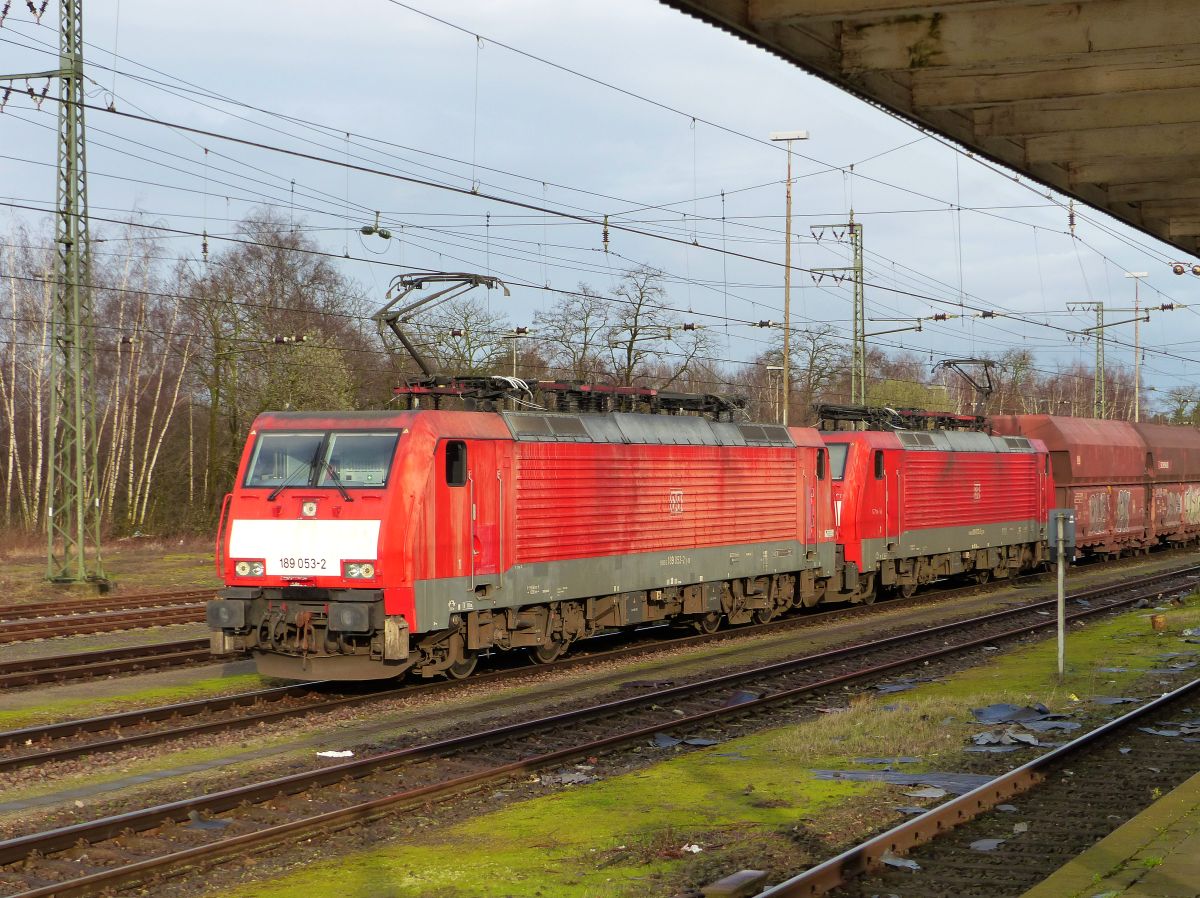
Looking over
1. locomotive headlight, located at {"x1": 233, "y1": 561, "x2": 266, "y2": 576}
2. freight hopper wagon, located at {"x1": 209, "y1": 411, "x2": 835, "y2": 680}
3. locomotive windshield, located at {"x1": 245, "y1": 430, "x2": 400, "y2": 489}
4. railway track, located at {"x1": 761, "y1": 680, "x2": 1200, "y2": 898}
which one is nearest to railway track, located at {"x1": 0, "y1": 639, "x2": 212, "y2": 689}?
freight hopper wagon, located at {"x1": 209, "y1": 411, "x2": 835, "y2": 680}

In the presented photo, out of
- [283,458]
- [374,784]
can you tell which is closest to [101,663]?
[283,458]

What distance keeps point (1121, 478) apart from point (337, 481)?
29.0 metres

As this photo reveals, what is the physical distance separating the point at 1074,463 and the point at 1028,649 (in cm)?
1701

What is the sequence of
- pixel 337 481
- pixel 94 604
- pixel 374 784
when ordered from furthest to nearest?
pixel 94 604
pixel 337 481
pixel 374 784

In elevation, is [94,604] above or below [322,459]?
below

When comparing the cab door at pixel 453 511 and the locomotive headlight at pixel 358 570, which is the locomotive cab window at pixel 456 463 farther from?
the locomotive headlight at pixel 358 570

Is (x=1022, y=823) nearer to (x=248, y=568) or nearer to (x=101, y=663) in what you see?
(x=248, y=568)

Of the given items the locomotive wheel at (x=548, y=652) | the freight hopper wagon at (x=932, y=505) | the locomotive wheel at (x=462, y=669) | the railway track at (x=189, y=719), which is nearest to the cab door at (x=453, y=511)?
the locomotive wheel at (x=462, y=669)

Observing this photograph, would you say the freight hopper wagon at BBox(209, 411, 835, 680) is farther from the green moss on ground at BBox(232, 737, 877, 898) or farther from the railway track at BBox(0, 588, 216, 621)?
the railway track at BBox(0, 588, 216, 621)

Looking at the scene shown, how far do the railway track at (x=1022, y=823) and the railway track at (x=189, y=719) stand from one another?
7250mm

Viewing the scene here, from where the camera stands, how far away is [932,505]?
2880cm

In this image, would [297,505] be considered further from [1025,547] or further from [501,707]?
[1025,547]

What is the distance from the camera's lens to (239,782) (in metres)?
11.2

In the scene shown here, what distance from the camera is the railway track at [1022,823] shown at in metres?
8.23
